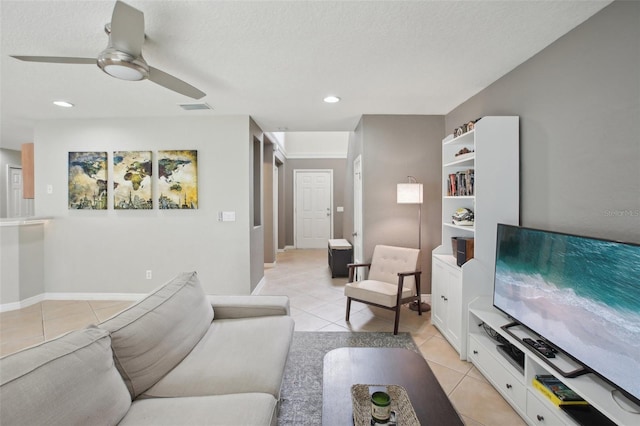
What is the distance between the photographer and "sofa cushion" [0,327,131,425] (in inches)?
33.7

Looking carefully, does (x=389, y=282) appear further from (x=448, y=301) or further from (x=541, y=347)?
(x=541, y=347)

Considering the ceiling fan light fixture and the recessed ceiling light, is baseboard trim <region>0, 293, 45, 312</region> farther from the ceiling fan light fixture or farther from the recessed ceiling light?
the ceiling fan light fixture

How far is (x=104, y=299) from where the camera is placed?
3.92m

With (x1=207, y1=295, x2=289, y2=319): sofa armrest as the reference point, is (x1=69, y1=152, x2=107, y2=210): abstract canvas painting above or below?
above

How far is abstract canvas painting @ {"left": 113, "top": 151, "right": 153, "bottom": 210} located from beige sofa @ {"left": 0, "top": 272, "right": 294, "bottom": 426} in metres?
2.41

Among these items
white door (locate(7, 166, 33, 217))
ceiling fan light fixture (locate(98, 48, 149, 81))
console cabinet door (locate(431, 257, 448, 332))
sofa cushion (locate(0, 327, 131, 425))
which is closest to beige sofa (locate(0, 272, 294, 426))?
sofa cushion (locate(0, 327, 131, 425))

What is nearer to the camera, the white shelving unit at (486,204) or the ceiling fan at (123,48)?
the ceiling fan at (123,48)

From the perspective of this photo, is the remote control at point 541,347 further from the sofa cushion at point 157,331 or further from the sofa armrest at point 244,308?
the sofa cushion at point 157,331

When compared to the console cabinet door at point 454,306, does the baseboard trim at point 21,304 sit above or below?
below

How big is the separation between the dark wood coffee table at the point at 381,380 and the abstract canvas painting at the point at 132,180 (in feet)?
11.2

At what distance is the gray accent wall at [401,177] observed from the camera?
3.77 metres

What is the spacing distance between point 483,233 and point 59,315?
473 cm

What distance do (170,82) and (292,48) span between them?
2.97ft

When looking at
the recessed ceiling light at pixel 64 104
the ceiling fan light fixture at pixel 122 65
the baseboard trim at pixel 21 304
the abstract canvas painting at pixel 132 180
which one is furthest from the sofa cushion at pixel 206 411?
the baseboard trim at pixel 21 304
